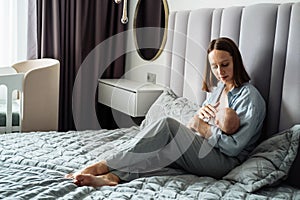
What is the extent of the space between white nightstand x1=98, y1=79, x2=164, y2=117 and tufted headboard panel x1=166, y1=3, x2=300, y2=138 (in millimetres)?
Answer: 506

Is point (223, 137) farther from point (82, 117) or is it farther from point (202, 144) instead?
point (82, 117)

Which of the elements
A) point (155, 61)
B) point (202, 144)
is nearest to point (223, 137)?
point (202, 144)

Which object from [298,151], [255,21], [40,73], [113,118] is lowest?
[113,118]

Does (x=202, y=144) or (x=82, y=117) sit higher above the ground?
(x=202, y=144)

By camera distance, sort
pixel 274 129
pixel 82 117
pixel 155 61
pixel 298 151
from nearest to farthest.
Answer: pixel 298 151
pixel 274 129
pixel 155 61
pixel 82 117

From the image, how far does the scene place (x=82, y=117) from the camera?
153 inches

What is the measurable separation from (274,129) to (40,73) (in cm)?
186

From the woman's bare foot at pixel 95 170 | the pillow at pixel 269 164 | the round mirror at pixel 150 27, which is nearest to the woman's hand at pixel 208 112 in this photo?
the pillow at pixel 269 164

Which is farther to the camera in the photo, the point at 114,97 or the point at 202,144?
the point at 114,97

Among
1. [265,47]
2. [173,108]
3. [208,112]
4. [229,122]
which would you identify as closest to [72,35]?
[173,108]

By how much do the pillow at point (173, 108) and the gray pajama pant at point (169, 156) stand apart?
44 centimetres

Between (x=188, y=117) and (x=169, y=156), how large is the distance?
52 cm


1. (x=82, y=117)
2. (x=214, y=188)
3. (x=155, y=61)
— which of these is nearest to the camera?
(x=214, y=188)

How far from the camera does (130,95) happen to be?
129 inches
